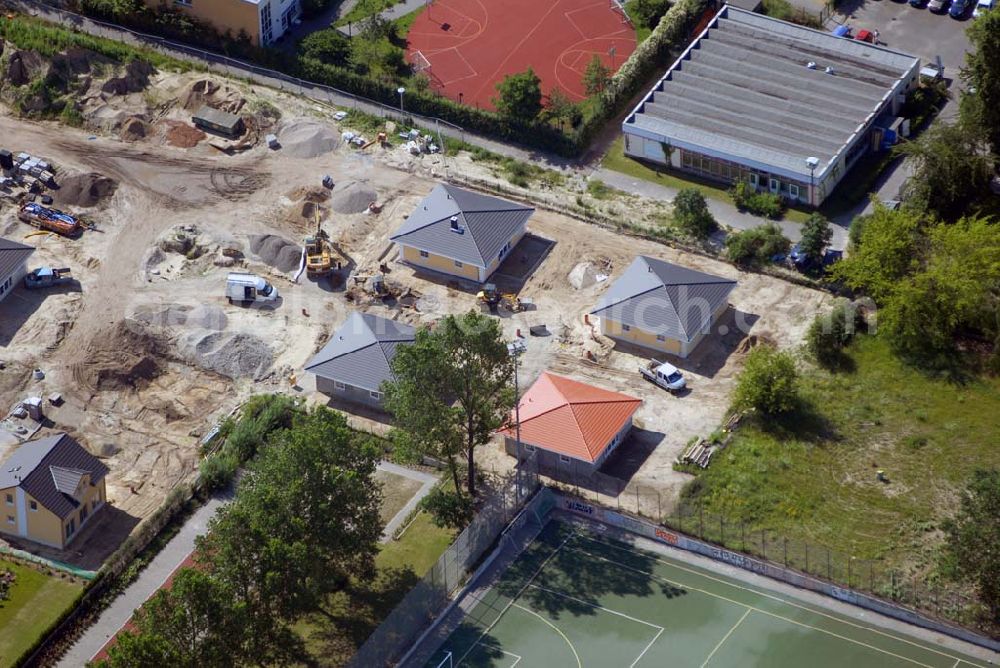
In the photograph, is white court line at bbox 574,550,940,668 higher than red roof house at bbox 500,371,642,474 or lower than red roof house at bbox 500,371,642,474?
lower

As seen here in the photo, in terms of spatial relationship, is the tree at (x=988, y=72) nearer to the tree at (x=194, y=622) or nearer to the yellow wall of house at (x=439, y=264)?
the yellow wall of house at (x=439, y=264)

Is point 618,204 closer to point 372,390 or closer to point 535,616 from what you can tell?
point 372,390

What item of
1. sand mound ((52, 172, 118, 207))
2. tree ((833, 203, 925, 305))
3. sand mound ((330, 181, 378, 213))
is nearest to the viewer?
tree ((833, 203, 925, 305))

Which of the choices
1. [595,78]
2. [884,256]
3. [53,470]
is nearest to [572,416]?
[884,256]

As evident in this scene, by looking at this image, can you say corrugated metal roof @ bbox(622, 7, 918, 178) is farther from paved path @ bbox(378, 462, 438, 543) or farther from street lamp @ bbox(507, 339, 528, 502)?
paved path @ bbox(378, 462, 438, 543)

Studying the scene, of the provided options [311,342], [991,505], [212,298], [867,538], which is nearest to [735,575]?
[867,538]

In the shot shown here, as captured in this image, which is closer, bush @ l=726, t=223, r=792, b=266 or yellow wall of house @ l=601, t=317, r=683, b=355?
yellow wall of house @ l=601, t=317, r=683, b=355

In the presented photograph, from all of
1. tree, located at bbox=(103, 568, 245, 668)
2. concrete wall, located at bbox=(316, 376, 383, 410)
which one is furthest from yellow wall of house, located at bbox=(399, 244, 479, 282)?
tree, located at bbox=(103, 568, 245, 668)
